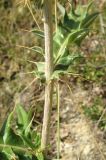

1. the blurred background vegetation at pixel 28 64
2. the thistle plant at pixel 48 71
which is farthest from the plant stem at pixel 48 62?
the blurred background vegetation at pixel 28 64

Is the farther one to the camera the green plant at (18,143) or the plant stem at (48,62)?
the green plant at (18,143)

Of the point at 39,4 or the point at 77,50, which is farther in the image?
the point at 77,50

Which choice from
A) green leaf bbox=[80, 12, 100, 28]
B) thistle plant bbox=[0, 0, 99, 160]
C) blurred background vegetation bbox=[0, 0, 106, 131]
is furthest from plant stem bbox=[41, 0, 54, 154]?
blurred background vegetation bbox=[0, 0, 106, 131]

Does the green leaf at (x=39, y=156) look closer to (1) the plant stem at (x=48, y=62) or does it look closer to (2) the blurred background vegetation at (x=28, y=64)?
(1) the plant stem at (x=48, y=62)

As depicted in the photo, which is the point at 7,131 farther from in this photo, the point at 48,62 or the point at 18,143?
the point at 48,62

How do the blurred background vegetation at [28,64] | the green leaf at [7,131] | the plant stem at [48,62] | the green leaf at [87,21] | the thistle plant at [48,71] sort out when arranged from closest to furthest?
the plant stem at [48,62] < the thistle plant at [48,71] < the green leaf at [7,131] < the green leaf at [87,21] < the blurred background vegetation at [28,64]

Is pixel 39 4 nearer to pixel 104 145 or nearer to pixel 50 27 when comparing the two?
pixel 50 27

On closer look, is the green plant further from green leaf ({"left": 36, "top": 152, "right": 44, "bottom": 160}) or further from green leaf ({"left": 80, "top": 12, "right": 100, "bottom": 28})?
green leaf ({"left": 80, "top": 12, "right": 100, "bottom": 28})

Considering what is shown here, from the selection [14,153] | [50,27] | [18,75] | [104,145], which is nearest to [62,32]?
[50,27]

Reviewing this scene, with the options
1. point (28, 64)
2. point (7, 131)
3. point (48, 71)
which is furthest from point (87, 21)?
point (28, 64)

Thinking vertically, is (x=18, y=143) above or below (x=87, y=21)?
below

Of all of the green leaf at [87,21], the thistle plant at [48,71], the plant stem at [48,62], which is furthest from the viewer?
the green leaf at [87,21]
